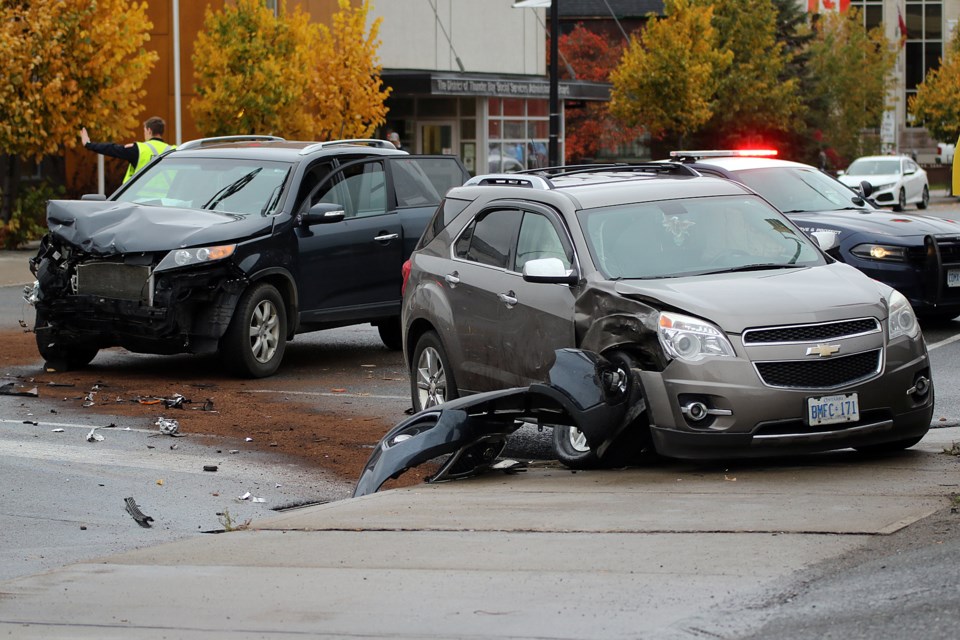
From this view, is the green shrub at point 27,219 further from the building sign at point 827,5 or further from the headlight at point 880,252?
the building sign at point 827,5

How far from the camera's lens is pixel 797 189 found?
16672 mm

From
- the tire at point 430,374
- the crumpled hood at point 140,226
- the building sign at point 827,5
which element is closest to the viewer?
the tire at point 430,374

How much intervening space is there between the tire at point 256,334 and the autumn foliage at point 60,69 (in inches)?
568

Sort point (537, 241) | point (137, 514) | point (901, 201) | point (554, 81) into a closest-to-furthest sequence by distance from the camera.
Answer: point (137, 514) → point (537, 241) → point (554, 81) → point (901, 201)

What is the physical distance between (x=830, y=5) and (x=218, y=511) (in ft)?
205

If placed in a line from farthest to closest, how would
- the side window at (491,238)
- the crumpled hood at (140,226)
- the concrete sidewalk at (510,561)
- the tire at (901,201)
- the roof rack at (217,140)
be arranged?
the tire at (901,201) → the roof rack at (217,140) → the crumpled hood at (140,226) → the side window at (491,238) → the concrete sidewalk at (510,561)

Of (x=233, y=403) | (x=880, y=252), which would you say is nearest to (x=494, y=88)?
(x=880, y=252)

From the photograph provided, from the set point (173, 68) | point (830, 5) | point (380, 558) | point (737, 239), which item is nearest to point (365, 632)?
point (380, 558)

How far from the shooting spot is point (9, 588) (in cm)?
640

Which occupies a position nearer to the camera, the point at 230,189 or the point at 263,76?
the point at 230,189

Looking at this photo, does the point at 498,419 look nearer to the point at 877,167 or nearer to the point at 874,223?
the point at 874,223

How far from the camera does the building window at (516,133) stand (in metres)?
49.1

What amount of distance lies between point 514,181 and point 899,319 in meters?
2.81

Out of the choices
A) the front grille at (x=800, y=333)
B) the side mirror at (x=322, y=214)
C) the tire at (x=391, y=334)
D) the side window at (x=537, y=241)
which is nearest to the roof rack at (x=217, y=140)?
the side mirror at (x=322, y=214)
